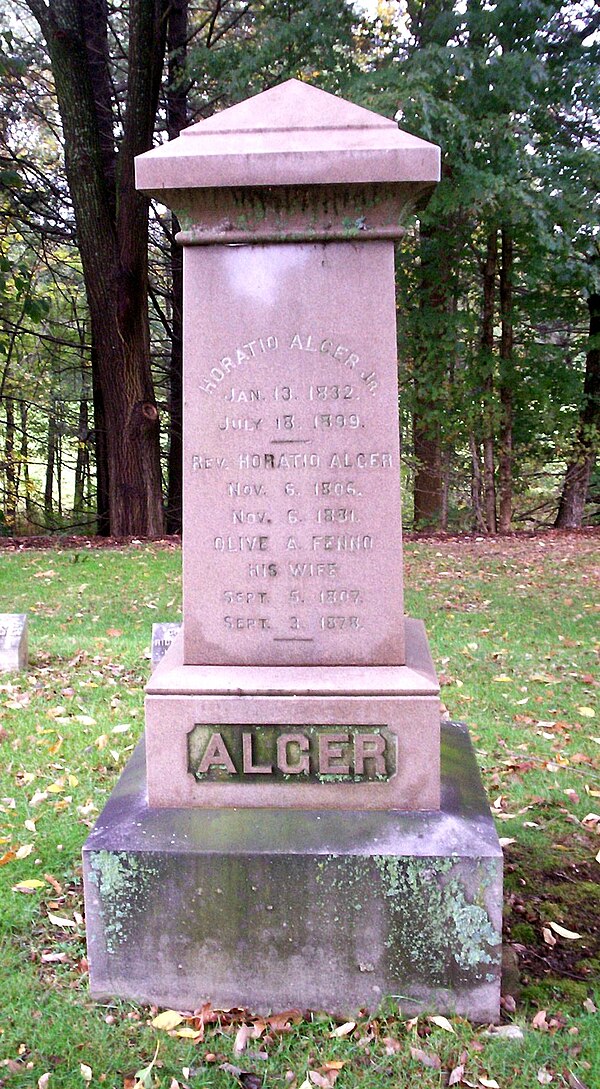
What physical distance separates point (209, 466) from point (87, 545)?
33.1 feet

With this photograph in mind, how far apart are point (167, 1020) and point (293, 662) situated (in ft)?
3.85

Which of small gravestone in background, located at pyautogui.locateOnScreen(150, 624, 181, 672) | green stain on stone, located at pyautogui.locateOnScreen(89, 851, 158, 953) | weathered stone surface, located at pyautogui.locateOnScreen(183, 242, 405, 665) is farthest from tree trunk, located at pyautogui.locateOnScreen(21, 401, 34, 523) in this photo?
green stain on stone, located at pyautogui.locateOnScreen(89, 851, 158, 953)

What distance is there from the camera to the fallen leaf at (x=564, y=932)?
10.2 ft

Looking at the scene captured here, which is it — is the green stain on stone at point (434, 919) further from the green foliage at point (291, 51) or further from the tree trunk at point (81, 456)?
the tree trunk at point (81, 456)

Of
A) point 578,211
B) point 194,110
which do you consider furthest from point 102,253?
point 578,211

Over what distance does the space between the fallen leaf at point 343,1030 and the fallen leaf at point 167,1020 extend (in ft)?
1.54

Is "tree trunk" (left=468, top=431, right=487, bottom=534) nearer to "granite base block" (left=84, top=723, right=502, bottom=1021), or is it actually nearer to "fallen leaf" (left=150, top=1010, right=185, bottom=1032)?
"granite base block" (left=84, top=723, right=502, bottom=1021)

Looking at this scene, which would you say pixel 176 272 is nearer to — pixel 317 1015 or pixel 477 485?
pixel 477 485

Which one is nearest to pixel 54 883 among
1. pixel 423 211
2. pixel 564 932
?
pixel 564 932

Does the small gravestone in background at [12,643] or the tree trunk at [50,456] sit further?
the tree trunk at [50,456]

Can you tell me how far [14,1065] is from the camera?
2510 millimetres

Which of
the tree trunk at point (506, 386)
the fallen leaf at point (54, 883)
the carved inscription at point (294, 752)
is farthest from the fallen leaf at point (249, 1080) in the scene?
the tree trunk at point (506, 386)

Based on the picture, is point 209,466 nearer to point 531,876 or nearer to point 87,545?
point 531,876

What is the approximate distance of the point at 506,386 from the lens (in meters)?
14.4
